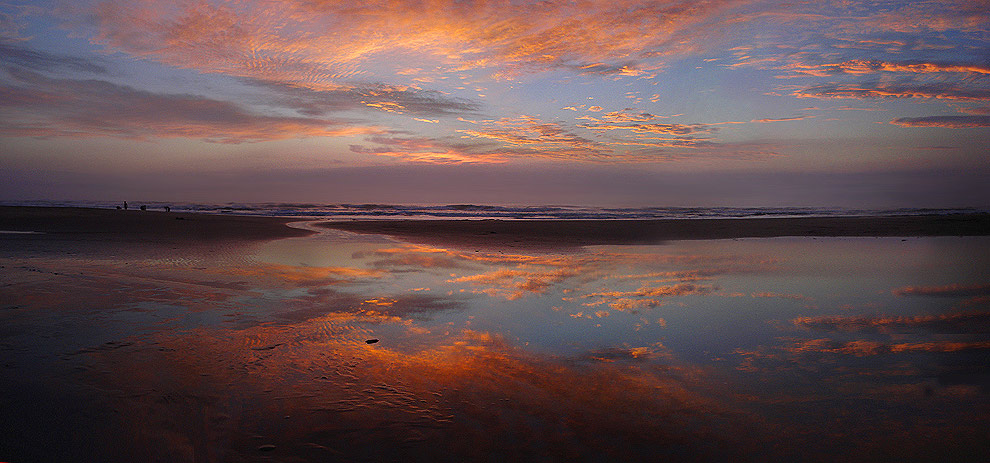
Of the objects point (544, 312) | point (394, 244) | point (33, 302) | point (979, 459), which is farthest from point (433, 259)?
point (979, 459)

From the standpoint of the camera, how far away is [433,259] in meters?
13.8

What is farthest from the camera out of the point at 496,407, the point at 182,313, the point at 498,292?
the point at 498,292

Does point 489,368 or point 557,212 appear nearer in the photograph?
point 489,368

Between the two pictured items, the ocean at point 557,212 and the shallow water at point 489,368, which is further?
the ocean at point 557,212

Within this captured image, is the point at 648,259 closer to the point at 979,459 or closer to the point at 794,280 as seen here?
the point at 794,280

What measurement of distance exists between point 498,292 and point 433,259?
202 inches

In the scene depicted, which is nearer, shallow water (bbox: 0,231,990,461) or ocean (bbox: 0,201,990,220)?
shallow water (bbox: 0,231,990,461)

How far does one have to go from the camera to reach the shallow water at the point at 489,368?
11.2 feet

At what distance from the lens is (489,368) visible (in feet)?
16.3

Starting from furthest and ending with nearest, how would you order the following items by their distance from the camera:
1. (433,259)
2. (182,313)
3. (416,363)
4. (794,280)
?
1. (433,259)
2. (794,280)
3. (182,313)
4. (416,363)

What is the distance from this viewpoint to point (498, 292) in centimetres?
892

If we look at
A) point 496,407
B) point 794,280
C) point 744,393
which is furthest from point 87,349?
point 794,280

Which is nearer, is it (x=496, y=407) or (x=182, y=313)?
(x=496, y=407)

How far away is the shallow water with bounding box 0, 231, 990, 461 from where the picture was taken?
134 inches
